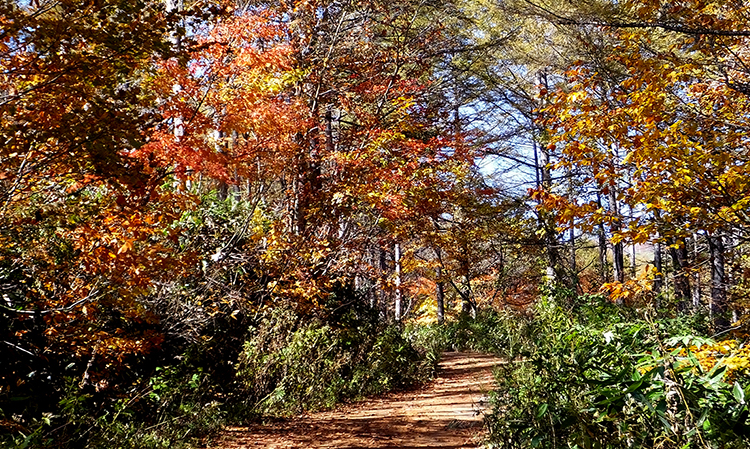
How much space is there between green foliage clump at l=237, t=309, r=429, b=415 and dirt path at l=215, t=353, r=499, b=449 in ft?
1.13

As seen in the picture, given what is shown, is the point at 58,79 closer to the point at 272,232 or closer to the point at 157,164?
the point at 157,164

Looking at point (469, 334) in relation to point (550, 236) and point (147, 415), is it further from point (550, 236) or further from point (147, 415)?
point (147, 415)

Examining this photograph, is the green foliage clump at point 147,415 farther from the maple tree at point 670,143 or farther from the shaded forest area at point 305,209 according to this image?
the maple tree at point 670,143

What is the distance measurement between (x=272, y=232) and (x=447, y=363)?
23.6 feet

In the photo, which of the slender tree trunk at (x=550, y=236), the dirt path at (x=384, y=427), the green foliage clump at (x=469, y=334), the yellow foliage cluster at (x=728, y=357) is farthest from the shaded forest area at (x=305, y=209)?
the green foliage clump at (x=469, y=334)

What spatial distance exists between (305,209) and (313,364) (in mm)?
3514

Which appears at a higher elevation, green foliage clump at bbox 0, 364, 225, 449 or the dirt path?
green foliage clump at bbox 0, 364, 225, 449

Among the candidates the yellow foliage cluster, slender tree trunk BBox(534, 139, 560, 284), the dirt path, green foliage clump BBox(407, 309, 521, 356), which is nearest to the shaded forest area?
the yellow foliage cluster

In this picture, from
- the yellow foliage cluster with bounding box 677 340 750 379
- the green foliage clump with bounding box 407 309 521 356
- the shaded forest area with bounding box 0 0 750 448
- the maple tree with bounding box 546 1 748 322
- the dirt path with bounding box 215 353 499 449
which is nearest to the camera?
the yellow foliage cluster with bounding box 677 340 750 379

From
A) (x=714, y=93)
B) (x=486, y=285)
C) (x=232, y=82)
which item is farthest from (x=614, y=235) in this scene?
(x=486, y=285)

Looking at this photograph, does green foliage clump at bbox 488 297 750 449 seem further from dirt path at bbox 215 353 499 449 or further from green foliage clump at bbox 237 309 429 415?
green foliage clump at bbox 237 309 429 415

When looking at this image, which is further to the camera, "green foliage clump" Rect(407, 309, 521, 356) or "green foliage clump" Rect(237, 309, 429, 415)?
"green foliage clump" Rect(407, 309, 521, 356)

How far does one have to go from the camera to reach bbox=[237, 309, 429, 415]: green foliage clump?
7.60m

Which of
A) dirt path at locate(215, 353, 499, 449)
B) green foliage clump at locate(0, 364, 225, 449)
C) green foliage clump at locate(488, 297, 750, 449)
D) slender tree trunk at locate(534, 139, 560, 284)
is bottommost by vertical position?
dirt path at locate(215, 353, 499, 449)
